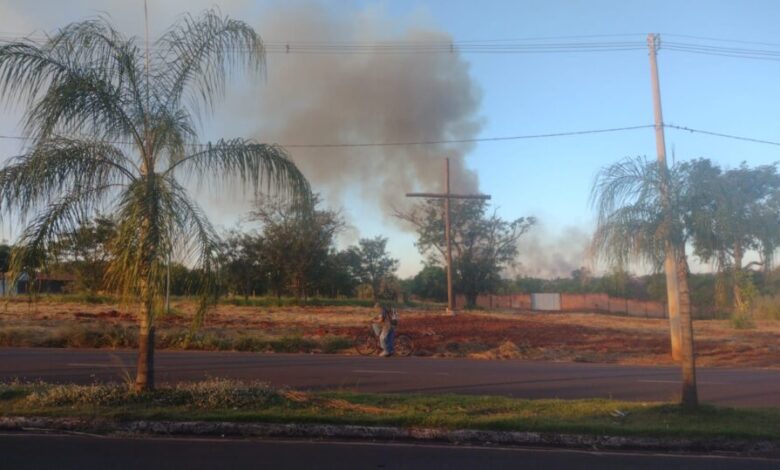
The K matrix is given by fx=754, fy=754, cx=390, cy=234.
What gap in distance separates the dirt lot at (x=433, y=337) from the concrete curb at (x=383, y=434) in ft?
26.2

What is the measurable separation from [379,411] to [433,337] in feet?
54.8

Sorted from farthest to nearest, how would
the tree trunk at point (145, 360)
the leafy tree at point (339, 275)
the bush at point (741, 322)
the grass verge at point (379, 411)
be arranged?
1. the leafy tree at point (339, 275)
2. the bush at point (741, 322)
3. the tree trunk at point (145, 360)
4. the grass verge at point (379, 411)

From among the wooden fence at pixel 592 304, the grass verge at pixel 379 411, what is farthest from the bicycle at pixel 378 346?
the wooden fence at pixel 592 304

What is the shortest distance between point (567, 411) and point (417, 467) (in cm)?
358

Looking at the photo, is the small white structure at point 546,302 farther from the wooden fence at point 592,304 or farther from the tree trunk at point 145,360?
the tree trunk at point 145,360

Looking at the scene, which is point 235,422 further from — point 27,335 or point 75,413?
point 27,335

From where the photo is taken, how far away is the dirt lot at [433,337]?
23.0 metres

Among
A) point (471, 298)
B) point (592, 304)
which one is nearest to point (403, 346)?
point (471, 298)

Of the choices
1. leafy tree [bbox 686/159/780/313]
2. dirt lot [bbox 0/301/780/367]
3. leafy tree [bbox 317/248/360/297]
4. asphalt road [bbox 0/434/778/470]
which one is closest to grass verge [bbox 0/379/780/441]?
asphalt road [bbox 0/434/778/470]

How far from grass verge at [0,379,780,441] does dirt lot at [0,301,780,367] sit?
721 cm

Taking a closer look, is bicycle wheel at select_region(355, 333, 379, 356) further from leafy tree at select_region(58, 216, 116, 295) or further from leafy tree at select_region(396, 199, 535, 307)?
leafy tree at select_region(396, 199, 535, 307)

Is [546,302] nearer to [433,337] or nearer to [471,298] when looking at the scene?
[471,298]

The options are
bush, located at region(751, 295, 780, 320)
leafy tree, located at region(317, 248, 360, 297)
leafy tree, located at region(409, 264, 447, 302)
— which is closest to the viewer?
bush, located at region(751, 295, 780, 320)

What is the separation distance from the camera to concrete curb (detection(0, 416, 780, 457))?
8875 mm
